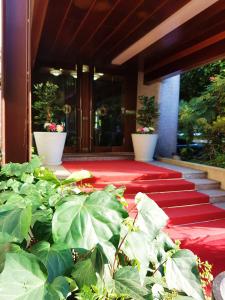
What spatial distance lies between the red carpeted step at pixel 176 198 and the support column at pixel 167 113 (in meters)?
2.93

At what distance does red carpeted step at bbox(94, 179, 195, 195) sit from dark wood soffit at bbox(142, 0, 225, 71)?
270cm

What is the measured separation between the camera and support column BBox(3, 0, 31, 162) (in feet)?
7.76

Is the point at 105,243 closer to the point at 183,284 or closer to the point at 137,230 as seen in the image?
the point at 137,230

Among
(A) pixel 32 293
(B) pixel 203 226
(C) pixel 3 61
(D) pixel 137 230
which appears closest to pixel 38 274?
(A) pixel 32 293

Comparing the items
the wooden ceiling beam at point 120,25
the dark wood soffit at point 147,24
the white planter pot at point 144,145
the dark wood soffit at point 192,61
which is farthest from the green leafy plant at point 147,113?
the wooden ceiling beam at point 120,25

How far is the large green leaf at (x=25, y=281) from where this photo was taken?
55 centimetres

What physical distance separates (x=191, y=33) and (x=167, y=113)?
2646 millimetres

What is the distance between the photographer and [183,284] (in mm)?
810

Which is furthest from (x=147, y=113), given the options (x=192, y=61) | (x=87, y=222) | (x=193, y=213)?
(x=87, y=222)

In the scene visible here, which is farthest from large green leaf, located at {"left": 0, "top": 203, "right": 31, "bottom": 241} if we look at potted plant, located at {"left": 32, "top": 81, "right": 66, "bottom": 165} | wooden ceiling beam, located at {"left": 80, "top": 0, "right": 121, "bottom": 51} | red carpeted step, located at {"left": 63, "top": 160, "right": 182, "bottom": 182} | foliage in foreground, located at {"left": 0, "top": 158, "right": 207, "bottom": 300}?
potted plant, located at {"left": 32, "top": 81, "right": 66, "bottom": 165}

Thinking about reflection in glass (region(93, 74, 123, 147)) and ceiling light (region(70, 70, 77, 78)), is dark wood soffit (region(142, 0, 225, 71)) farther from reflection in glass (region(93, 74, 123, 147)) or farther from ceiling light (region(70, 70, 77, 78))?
ceiling light (region(70, 70, 77, 78))

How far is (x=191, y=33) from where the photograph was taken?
507 cm

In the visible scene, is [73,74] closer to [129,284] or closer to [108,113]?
[108,113]

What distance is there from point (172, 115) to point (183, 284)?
22.8 feet
